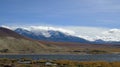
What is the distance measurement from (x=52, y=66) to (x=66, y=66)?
9.61 feet

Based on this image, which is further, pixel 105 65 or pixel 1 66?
pixel 105 65

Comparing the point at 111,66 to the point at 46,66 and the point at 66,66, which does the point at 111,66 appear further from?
the point at 46,66

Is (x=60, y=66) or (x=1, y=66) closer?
(x=1, y=66)

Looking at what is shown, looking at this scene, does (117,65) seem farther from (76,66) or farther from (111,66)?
(76,66)

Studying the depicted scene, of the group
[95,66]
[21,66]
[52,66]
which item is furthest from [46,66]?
[95,66]

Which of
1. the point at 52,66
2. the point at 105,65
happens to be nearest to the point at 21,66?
the point at 52,66

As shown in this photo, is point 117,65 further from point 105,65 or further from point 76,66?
point 76,66

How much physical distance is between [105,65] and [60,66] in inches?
350

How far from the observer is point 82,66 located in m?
61.9

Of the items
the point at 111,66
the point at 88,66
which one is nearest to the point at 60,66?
the point at 88,66

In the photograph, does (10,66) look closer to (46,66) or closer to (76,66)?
(46,66)

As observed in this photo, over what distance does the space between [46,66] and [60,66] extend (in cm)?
294

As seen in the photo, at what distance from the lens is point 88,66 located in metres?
61.2

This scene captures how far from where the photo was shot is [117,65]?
62031 mm
